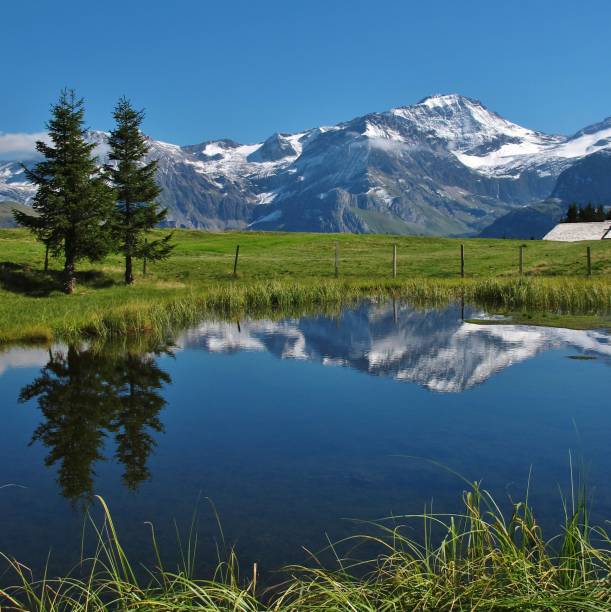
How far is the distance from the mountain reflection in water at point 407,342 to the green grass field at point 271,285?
418 cm

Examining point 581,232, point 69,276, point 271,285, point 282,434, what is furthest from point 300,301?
point 581,232

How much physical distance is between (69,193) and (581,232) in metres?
72.1

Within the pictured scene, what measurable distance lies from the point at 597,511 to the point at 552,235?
88149 millimetres

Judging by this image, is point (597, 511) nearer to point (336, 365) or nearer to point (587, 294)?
point (336, 365)

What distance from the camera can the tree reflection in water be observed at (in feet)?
37.7

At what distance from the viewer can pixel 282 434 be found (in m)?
13.1

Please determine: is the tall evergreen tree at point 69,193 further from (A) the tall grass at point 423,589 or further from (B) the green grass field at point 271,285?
(A) the tall grass at point 423,589

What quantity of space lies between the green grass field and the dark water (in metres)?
5.01

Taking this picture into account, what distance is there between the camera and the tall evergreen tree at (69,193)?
35.2 m

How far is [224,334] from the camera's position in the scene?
1019 inches

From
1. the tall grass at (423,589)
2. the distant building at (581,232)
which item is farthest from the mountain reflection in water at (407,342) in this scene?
the distant building at (581,232)

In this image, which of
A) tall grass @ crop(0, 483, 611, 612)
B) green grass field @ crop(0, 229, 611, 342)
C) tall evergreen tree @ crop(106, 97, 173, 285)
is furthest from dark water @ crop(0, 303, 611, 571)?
tall evergreen tree @ crop(106, 97, 173, 285)

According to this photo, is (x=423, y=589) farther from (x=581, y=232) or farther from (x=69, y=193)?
(x=581, y=232)

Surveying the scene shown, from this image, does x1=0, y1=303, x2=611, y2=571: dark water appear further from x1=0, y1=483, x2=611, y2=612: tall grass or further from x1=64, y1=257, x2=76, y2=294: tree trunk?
x1=64, y1=257, x2=76, y2=294: tree trunk
